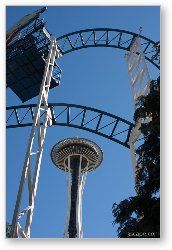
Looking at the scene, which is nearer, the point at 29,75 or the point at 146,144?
the point at 146,144

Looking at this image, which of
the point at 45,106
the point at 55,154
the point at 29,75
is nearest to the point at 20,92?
the point at 29,75

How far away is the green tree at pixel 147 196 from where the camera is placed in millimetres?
6898

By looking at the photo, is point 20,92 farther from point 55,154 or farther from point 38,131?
point 55,154

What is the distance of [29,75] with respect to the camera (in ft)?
49.5

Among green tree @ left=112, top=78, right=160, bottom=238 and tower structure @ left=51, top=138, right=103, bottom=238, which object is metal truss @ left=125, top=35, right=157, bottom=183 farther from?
tower structure @ left=51, top=138, right=103, bottom=238

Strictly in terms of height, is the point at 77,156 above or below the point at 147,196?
above

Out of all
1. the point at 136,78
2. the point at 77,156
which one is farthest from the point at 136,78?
the point at 77,156

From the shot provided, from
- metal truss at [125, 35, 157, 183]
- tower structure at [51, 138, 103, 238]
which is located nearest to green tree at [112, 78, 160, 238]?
metal truss at [125, 35, 157, 183]

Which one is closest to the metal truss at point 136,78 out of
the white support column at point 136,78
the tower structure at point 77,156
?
the white support column at point 136,78

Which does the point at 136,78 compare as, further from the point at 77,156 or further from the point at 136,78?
the point at 77,156

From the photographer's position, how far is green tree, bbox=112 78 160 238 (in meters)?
6.90

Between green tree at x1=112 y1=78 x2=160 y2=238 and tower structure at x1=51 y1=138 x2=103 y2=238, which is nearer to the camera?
green tree at x1=112 y1=78 x2=160 y2=238

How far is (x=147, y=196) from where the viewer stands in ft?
23.8

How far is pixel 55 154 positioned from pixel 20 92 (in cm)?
3133
